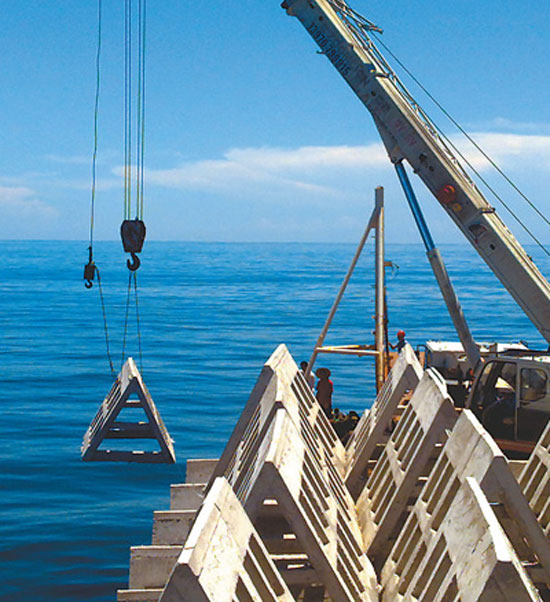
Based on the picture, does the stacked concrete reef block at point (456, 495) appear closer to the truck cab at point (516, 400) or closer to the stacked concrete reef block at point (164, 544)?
the stacked concrete reef block at point (164, 544)

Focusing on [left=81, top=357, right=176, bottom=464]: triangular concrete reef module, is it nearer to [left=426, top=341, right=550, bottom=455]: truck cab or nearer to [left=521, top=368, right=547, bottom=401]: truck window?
[left=426, top=341, right=550, bottom=455]: truck cab

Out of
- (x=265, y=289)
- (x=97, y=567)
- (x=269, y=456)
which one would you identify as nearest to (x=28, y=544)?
(x=97, y=567)

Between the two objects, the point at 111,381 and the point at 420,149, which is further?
the point at 111,381

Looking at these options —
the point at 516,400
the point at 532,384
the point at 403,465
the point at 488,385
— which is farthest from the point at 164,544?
the point at 488,385

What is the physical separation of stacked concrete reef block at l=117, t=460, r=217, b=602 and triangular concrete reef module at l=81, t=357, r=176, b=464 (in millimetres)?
2238

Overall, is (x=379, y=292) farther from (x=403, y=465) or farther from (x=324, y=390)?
(x=403, y=465)

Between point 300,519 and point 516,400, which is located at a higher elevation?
point 516,400

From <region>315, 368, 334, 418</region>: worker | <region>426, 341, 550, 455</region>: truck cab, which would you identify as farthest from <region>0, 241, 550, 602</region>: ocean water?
<region>426, 341, 550, 455</region>: truck cab

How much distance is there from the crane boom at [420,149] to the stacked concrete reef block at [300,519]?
9212 mm

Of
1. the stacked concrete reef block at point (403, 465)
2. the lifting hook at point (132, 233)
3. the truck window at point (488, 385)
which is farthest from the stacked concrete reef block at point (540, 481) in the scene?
the lifting hook at point (132, 233)

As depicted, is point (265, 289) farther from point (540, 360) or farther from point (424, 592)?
point (424, 592)

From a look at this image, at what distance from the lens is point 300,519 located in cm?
557

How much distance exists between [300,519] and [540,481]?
393 cm

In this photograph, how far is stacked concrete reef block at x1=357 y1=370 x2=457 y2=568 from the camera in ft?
25.1
